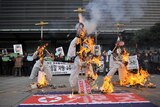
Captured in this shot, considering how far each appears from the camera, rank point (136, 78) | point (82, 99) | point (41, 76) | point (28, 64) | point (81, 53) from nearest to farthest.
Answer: point (82, 99) < point (81, 53) < point (136, 78) < point (41, 76) < point (28, 64)

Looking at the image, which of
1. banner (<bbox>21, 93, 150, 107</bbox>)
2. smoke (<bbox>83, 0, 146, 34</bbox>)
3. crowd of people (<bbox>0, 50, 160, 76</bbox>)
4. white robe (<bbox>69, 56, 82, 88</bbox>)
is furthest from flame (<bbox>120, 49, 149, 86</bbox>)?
crowd of people (<bbox>0, 50, 160, 76</bbox>)

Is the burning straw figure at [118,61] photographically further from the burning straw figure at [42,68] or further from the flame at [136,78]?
the burning straw figure at [42,68]

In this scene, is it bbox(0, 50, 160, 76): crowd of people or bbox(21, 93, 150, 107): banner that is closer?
bbox(21, 93, 150, 107): banner

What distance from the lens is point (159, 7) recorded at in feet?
43.0

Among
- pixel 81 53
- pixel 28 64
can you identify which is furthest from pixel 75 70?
pixel 28 64

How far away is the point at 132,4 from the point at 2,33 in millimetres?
22875

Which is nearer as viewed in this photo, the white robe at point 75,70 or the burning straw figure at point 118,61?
the white robe at point 75,70

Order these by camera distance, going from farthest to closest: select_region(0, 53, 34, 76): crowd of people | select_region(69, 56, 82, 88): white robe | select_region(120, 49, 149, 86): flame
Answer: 1. select_region(0, 53, 34, 76): crowd of people
2. select_region(120, 49, 149, 86): flame
3. select_region(69, 56, 82, 88): white robe

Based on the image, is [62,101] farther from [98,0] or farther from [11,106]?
[98,0]

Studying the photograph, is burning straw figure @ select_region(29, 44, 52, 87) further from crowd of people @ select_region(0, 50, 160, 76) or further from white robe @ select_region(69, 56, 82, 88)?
crowd of people @ select_region(0, 50, 160, 76)

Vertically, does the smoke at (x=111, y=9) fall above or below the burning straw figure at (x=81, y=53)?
above

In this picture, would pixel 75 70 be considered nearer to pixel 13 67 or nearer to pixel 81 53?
pixel 81 53

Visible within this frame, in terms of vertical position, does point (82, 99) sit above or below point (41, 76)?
below

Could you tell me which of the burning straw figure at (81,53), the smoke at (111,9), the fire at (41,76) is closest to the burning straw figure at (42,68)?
the fire at (41,76)
